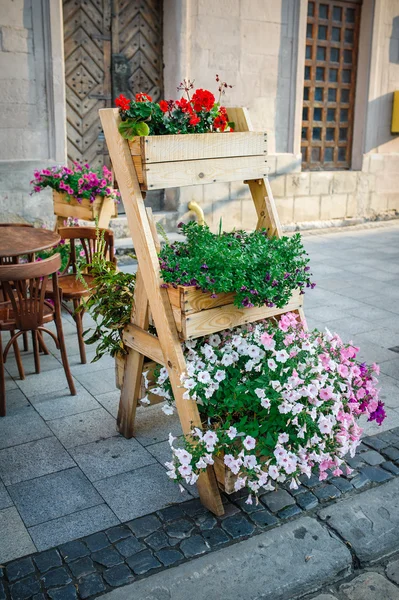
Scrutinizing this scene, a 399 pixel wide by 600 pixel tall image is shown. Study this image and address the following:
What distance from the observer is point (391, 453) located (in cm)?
338

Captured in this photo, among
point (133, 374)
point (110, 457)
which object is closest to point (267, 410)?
point (133, 374)

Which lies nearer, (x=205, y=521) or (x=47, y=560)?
(x=47, y=560)

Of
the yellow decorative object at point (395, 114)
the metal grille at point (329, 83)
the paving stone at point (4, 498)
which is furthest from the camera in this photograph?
the yellow decorative object at point (395, 114)

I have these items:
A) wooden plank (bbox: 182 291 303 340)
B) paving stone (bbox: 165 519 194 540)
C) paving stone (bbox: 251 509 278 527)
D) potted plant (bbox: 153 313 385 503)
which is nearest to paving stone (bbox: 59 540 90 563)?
paving stone (bbox: 165 519 194 540)

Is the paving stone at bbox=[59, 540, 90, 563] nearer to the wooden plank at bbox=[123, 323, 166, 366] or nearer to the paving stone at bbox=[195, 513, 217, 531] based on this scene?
the paving stone at bbox=[195, 513, 217, 531]

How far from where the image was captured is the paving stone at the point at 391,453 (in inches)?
131

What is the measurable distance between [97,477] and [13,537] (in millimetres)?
543

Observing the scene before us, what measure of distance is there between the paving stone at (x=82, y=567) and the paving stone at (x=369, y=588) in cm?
98

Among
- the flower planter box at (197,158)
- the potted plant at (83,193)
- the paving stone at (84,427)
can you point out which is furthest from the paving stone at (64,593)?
the potted plant at (83,193)

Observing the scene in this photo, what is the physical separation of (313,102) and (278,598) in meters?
8.97

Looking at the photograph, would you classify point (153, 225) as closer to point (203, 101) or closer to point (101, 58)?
point (203, 101)

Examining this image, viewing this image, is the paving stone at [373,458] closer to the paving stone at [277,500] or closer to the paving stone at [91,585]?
the paving stone at [277,500]

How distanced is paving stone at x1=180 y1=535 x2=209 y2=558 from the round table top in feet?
6.92

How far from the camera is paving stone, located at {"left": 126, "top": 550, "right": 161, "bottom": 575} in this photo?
2500 mm
